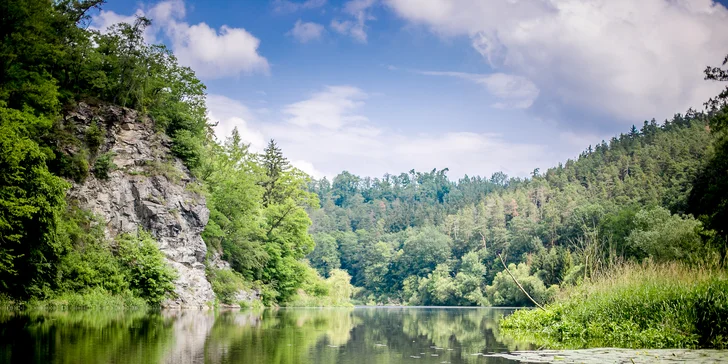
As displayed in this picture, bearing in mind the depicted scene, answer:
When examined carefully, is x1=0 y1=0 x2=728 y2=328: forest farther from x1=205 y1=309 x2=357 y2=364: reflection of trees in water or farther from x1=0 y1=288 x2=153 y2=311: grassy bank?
x1=205 y1=309 x2=357 y2=364: reflection of trees in water

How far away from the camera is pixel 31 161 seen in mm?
30188

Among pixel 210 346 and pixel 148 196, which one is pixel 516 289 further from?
pixel 210 346

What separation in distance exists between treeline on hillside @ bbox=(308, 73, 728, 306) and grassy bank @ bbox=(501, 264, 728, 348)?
106ft

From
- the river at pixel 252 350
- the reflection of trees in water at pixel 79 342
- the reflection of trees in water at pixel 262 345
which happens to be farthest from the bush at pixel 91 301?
the reflection of trees in water at pixel 262 345

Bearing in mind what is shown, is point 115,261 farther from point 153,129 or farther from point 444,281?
Result: point 444,281

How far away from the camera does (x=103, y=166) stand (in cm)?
4122

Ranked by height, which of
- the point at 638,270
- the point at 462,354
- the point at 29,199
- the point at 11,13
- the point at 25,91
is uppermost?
the point at 11,13

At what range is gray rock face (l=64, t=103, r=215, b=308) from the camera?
41.2 m

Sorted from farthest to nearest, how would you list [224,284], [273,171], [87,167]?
[273,171] < [224,284] < [87,167]

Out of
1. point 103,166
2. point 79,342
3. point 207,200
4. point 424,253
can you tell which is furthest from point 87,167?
point 424,253

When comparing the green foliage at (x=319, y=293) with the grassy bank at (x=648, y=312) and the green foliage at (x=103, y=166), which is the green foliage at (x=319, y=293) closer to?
the green foliage at (x=103, y=166)

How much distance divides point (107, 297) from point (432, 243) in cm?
10725

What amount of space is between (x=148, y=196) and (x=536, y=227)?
294 feet

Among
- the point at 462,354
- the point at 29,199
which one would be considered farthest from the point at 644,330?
the point at 29,199
